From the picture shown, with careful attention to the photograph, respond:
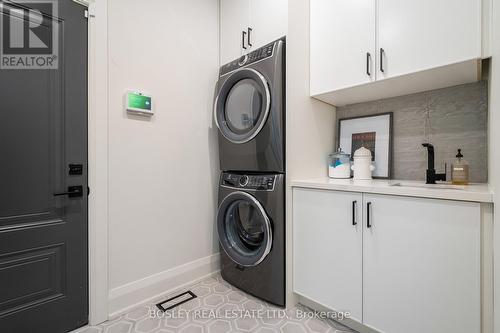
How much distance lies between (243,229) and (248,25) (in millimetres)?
1630

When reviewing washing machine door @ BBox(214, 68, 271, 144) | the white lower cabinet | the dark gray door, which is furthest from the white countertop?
the dark gray door

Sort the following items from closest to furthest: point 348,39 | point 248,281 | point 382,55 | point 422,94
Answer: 1. point 382,55
2. point 348,39
3. point 422,94
4. point 248,281

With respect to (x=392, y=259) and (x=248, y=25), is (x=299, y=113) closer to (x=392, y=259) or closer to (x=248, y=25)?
(x=248, y=25)

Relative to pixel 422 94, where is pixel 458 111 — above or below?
below

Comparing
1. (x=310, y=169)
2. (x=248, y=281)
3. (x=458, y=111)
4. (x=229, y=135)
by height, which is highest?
(x=458, y=111)

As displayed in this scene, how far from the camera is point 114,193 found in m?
1.53

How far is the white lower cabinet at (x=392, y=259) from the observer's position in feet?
3.28

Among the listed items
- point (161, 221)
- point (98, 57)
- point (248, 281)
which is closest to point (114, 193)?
point (161, 221)

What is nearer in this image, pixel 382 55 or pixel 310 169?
pixel 382 55

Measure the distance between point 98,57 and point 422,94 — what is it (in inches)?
84.4

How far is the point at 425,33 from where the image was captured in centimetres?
122

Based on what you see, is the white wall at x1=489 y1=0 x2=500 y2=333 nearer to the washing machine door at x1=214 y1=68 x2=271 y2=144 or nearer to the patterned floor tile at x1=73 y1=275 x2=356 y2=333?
the patterned floor tile at x1=73 y1=275 x2=356 y2=333

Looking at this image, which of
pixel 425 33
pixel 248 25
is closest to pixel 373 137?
pixel 425 33

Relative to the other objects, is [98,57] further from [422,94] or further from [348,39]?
[422,94]
